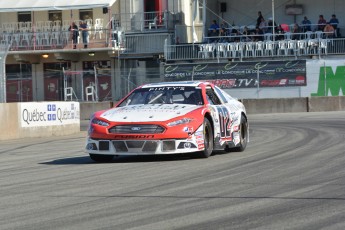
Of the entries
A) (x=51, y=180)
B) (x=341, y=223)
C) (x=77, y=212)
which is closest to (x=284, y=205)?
(x=341, y=223)

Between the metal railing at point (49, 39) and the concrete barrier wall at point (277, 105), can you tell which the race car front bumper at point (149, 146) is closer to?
the concrete barrier wall at point (277, 105)

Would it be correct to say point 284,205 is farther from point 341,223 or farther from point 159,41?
point 159,41

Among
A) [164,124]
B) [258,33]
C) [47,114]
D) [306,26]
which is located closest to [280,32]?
[258,33]

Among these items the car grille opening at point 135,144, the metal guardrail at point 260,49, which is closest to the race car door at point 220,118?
the car grille opening at point 135,144

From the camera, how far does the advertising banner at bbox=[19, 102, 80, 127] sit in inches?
952

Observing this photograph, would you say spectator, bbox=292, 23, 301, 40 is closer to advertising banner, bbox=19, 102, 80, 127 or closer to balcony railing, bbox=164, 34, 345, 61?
balcony railing, bbox=164, 34, 345, 61

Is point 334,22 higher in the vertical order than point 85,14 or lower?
lower

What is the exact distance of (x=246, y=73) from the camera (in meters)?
40.1

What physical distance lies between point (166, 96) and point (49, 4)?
102 ft

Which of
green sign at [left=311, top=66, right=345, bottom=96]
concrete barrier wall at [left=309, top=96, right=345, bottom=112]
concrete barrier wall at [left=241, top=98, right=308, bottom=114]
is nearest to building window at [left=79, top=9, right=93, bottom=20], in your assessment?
concrete barrier wall at [left=241, top=98, right=308, bottom=114]

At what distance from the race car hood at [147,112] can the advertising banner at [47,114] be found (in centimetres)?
962

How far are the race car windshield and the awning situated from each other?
29191 millimetres

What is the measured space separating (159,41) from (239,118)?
29416mm

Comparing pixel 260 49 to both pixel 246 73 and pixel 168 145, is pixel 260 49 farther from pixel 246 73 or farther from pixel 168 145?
pixel 168 145
